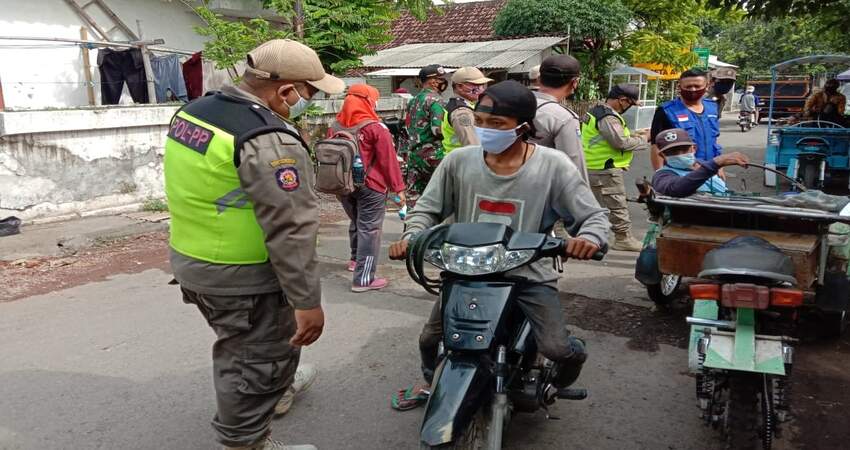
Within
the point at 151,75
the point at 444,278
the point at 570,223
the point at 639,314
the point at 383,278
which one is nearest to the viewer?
the point at 444,278

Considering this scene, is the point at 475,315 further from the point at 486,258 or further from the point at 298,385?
the point at 298,385

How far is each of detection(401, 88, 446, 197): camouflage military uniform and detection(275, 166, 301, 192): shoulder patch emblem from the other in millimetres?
3725

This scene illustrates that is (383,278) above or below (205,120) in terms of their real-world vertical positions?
below

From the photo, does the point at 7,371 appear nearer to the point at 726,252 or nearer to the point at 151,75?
the point at 726,252

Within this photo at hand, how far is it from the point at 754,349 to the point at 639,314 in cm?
214

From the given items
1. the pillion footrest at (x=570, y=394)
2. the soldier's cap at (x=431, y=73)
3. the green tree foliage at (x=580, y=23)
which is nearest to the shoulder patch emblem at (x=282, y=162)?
the pillion footrest at (x=570, y=394)

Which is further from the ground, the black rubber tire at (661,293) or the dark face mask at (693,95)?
the dark face mask at (693,95)

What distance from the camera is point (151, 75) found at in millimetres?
9547

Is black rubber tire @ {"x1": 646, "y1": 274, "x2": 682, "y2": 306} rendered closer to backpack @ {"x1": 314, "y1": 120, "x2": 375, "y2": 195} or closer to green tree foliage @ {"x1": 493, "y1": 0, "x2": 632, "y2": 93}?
backpack @ {"x1": 314, "y1": 120, "x2": 375, "y2": 195}

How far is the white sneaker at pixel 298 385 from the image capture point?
3.34 m

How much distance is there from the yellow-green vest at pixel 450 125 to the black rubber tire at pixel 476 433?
3.33 m

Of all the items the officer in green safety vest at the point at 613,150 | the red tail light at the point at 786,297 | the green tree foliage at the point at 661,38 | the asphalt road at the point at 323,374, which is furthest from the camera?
the green tree foliage at the point at 661,38

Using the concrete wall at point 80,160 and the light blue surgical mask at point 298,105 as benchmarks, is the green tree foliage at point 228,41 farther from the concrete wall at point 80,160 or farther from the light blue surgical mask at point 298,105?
the light blue surgical mask at point 298,105

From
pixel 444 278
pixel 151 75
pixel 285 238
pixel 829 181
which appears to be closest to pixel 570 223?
pixel 444 278
